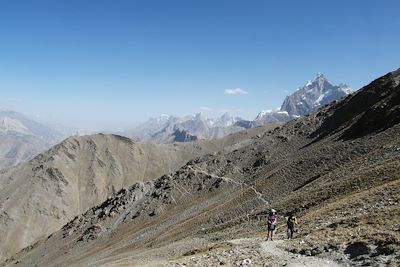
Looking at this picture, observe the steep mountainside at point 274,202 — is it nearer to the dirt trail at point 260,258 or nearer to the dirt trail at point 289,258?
the dirt trail at point 260,258

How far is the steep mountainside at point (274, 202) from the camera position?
3194 cm

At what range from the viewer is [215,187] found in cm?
13688

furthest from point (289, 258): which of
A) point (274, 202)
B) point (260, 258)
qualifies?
point (274, 202)

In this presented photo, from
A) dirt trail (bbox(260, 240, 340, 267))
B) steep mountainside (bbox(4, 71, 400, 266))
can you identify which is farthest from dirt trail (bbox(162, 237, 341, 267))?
steep mountainside (bbox(4, 71, 400, 266))

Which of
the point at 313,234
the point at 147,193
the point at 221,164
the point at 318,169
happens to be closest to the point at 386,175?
the point at 313,234

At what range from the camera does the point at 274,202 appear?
7881cm

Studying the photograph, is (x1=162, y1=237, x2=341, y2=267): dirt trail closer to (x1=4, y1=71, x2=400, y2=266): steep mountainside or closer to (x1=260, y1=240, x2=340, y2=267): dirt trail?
(x1=260, y1=240, x2=340, y2=267): dirt trail

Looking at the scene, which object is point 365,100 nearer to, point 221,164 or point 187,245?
point 221,164

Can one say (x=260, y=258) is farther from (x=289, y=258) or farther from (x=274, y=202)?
(x=274, y=202)

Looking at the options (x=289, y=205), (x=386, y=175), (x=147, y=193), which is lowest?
(x=147, y=193)

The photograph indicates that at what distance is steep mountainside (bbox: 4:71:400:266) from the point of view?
105 ft

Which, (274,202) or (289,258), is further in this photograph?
(274,202)

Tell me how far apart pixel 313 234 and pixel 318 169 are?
6470 centimetres

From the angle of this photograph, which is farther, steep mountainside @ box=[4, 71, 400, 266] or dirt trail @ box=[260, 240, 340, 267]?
steep mountainside @ box=[4, 71, 400, 266]
